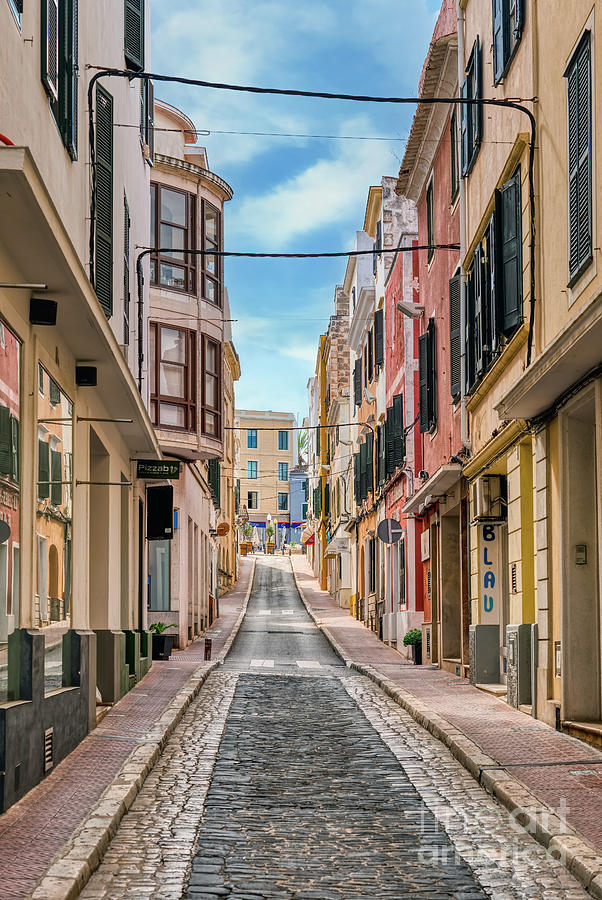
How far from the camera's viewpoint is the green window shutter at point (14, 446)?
931 centimetres

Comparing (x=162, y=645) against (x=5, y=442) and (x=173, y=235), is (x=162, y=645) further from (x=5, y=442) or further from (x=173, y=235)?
(x=5, y=442)

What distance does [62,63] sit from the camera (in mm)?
11234

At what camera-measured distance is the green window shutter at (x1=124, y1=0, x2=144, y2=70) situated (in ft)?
57.4

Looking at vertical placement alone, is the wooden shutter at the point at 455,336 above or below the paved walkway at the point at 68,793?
above

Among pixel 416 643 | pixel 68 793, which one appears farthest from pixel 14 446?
pixel 416 643

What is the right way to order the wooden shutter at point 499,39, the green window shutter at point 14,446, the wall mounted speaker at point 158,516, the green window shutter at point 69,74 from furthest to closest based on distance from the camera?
the wall mounted speaker at point 158,516 < the wooden shutter at point 499,39 < the green window shutter at point 69,74 < the green window shutter at point 14,446

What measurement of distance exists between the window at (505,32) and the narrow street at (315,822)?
7.99m

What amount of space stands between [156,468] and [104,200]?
598cm

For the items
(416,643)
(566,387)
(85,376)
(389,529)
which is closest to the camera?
(566,387)

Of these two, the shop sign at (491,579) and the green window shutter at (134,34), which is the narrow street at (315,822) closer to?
the shop sign at (491,579)

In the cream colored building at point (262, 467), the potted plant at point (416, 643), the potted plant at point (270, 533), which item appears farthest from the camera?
the cream colored building at point (262, 467)

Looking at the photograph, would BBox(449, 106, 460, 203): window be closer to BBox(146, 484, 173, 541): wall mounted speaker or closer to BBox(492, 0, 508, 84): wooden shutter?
BBox(492, 0, 508, 84): wooden shutter

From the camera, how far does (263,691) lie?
57.7 feet

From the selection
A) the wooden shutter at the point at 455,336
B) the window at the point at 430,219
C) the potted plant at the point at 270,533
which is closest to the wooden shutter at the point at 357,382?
the window at the point at 430,219
